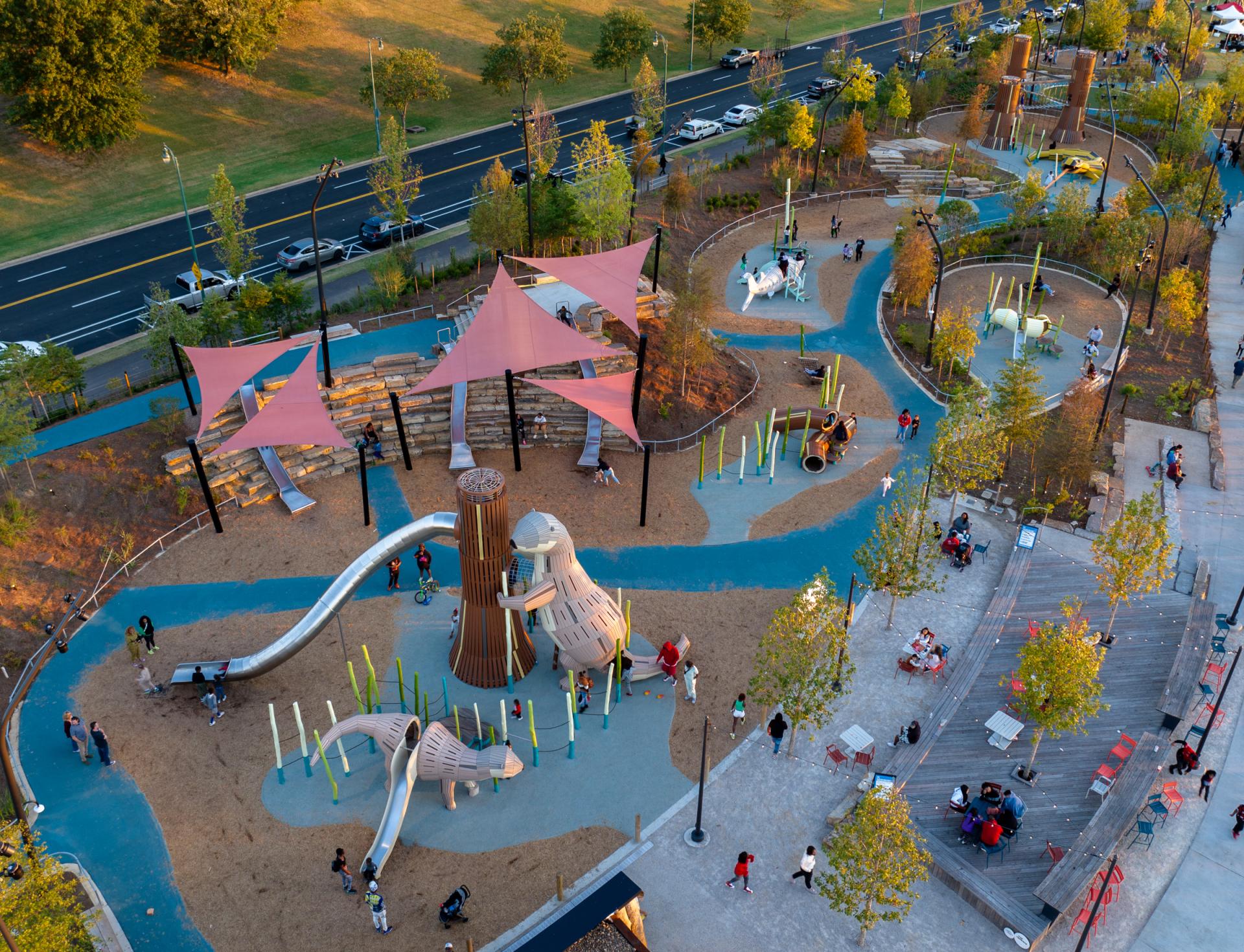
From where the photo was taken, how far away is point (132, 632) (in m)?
30.3

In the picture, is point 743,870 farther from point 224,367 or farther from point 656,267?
point 656,267

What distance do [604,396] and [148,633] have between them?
50.7 feet

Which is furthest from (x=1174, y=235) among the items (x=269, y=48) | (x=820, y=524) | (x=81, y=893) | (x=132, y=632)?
(x=269, y=48)

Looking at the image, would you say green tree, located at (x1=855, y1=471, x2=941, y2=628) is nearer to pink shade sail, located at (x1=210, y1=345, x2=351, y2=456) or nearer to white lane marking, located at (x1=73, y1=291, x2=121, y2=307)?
pink shade sail, located at (x1=210, y1=345, x2=351, y2=456)

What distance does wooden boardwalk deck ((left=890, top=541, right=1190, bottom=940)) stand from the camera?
2480cm

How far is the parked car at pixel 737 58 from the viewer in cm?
8400

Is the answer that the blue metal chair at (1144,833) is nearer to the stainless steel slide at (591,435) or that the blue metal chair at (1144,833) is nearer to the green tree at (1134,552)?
the green tree at (1134,552)

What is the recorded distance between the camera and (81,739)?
90.0 ft

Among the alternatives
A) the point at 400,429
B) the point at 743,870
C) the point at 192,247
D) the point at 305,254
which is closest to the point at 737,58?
the point at 305,254

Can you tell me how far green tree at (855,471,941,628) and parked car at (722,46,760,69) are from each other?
60.6m

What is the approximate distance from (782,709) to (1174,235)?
3585 cm

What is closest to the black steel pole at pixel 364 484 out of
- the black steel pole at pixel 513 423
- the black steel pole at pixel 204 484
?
the black steel pole at pixel 204 484

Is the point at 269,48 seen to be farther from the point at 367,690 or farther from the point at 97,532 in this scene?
the point at 367,690

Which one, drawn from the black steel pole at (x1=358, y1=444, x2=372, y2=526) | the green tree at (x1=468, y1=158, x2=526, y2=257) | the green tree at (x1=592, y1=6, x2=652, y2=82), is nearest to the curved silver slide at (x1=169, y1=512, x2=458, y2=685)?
the black steel pole at (x1=358, y1=444, x2=372, y2=526)
